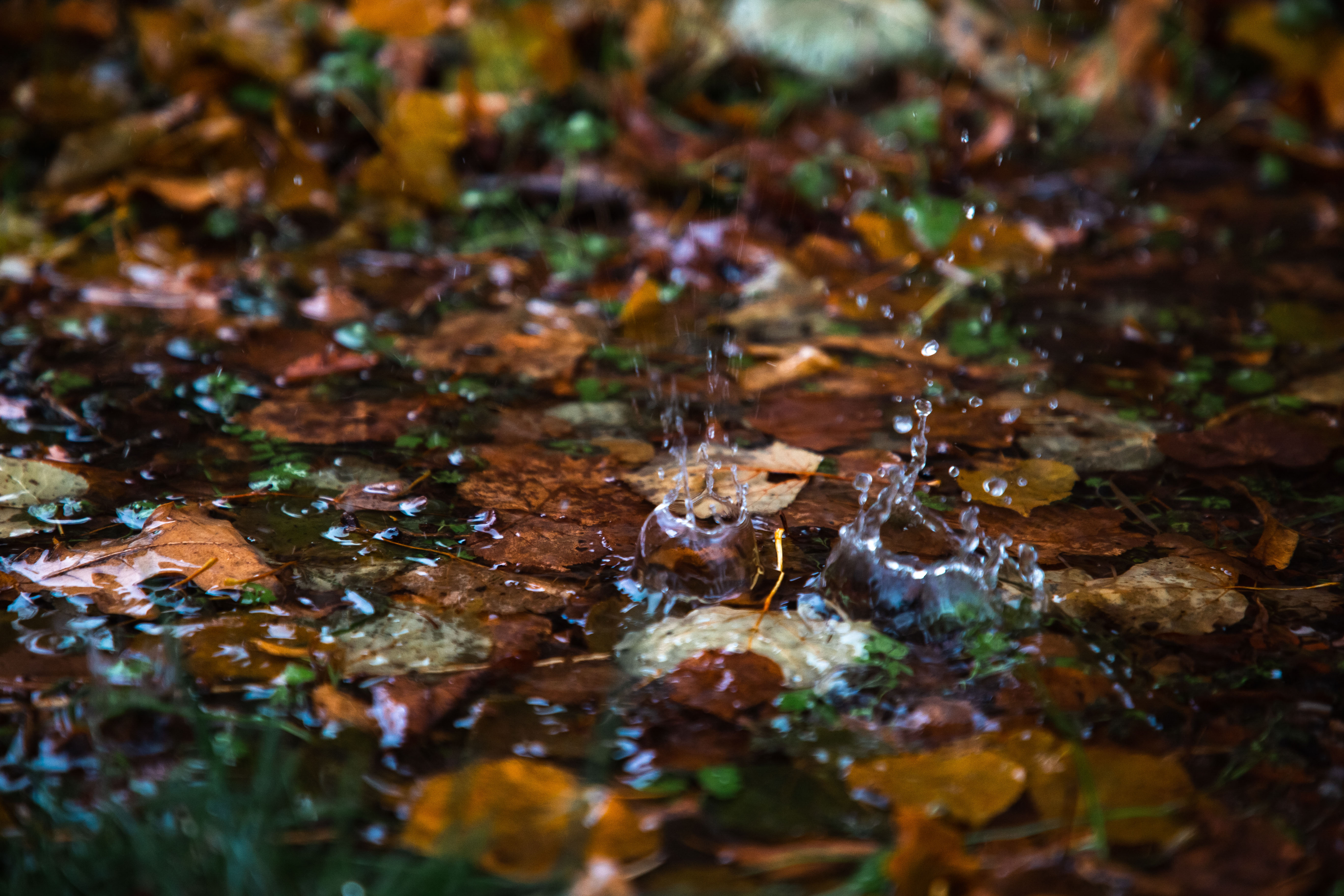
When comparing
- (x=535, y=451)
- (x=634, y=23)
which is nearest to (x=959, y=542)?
(x=535, y=451)

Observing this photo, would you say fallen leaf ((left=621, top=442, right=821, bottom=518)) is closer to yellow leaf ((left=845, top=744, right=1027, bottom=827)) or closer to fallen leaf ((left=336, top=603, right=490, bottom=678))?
fallen leaf ((left=336, top=603, right=490, bottom=678))

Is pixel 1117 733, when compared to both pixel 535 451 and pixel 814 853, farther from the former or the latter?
pixel 535 451

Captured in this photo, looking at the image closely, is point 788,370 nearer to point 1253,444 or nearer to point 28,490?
point 1253,444

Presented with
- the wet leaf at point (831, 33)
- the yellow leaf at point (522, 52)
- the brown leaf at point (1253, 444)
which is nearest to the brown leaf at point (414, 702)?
the brown leaf at point (1253, 444)

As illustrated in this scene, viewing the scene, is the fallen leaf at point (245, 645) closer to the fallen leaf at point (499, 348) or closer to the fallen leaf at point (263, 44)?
the fallen leaf at point (499, 348)

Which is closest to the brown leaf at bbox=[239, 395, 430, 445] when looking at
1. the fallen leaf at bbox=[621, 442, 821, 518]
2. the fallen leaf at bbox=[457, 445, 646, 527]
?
the fallen leaf at bbox=[457, 445, 646, 527]

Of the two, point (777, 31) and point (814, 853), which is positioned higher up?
point (777, 31)
